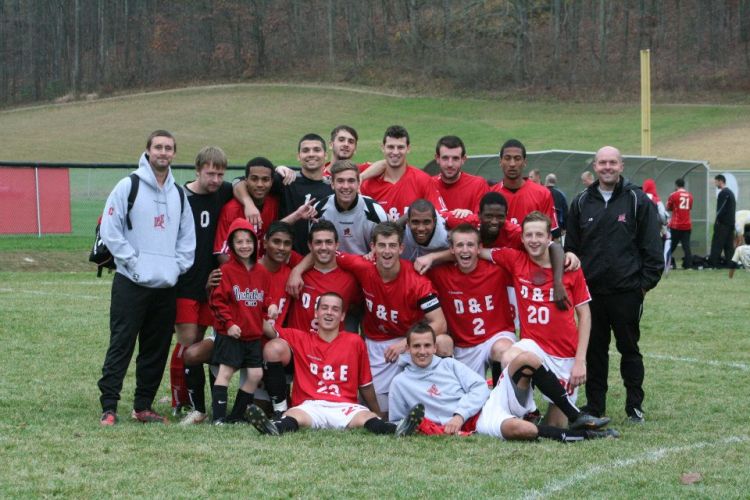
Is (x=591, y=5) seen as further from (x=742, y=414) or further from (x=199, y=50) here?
(x=742, y=414)

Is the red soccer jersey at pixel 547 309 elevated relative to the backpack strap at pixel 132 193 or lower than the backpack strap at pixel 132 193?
lower

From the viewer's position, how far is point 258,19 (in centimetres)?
6962

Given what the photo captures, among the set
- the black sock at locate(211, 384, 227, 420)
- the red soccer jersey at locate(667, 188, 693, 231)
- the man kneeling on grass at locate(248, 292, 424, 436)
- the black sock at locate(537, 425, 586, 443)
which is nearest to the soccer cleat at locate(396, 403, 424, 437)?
the man kneeling on grass at locate(248, 292, 424, 436)

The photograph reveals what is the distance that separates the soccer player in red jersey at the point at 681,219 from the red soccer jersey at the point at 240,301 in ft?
54.6

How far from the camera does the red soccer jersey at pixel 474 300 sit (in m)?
7.61

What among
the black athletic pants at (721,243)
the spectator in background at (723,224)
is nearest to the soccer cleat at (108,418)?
the spectator in background at (723,224)

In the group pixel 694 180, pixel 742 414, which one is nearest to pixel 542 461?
pixel 742 414

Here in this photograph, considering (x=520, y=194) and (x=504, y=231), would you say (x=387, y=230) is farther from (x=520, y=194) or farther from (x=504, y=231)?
(x=520, y=194)

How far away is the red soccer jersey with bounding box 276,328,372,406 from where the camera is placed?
729 centimetres

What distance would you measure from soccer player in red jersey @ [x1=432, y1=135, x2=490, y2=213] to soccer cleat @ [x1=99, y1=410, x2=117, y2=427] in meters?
3.00

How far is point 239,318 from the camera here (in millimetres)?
7434

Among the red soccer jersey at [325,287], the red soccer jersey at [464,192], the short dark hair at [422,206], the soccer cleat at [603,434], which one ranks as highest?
the red soccer jersey at [464,192]

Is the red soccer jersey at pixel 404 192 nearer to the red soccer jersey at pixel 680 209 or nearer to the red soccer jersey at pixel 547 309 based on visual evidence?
the red soccer jersey at pixel 547 309

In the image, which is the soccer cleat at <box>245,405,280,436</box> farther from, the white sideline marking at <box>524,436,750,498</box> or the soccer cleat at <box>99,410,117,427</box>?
the white sideline marking at <box>524,436,750,498</box>
